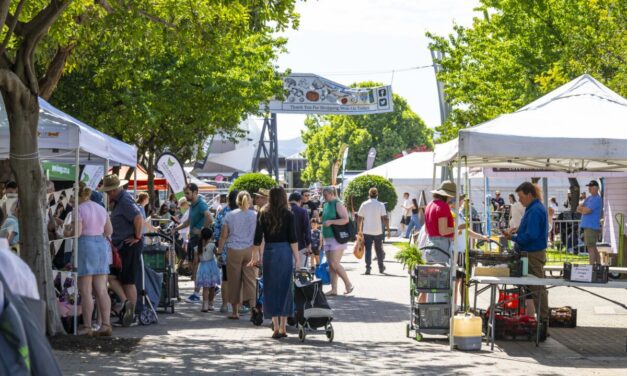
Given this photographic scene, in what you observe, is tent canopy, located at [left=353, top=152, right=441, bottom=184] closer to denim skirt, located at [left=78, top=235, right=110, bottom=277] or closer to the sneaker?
the sneaker

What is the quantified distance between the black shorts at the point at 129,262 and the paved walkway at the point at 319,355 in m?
0.64

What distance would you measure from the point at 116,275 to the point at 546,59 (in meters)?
19.9

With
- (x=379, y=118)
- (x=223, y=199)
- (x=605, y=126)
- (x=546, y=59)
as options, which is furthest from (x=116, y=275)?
(x=379, y=118)

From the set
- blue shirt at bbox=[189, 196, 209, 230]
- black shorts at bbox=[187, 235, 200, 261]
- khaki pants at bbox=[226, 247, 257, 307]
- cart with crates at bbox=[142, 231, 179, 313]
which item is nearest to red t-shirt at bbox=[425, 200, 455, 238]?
khaki pants at bbox=[226, 247, 257, 307]

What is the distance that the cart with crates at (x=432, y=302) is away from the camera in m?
13.2

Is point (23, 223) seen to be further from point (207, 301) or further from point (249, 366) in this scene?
point (207, 301)

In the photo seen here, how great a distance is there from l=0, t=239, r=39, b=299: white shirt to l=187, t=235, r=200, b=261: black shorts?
46.2 ft

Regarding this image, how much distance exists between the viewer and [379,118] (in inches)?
4240

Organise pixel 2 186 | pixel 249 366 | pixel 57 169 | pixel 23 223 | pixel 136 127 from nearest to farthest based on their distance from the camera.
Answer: pixel 249 366 → pixel 23 223 → pixel 2 186 → pixel 57 169 → pixel 136 127

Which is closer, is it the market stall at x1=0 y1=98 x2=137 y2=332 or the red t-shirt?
the market stall at x1=0 y1=98 x2=137 y2=332

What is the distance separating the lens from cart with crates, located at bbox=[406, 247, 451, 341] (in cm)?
1316

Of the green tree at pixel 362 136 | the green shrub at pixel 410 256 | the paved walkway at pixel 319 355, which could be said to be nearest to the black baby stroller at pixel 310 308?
the paved walkway at pixel 319 355

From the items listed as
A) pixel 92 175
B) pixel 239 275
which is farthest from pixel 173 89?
pixel 239 275

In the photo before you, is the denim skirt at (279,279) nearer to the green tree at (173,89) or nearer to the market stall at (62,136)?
the market stall at (62,136)
